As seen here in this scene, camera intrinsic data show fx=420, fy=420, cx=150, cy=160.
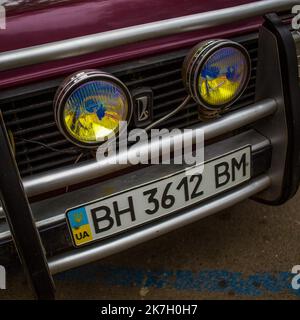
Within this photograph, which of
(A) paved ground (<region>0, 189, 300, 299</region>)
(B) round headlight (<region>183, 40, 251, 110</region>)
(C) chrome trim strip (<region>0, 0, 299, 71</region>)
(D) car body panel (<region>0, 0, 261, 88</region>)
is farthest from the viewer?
(A) paved ground (<region>0, 189, 300, 299</region>)

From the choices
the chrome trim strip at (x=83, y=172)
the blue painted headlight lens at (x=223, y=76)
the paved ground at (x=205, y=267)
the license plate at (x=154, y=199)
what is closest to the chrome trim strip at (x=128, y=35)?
the blue painted headlight lens at (x=223, y=76)

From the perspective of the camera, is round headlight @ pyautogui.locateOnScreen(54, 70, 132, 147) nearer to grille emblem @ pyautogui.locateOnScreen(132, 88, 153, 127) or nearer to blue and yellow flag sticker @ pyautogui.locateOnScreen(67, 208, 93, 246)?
grille emblem @ pyautogui.locateOnScreen(132, 88, 153, 127)

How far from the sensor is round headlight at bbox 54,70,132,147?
1.34 metres

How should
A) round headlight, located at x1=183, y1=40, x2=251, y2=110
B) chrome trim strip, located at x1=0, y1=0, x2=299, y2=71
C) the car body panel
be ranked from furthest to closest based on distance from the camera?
round headlight, located at x1=183, y1=40, x2=251, y2=110, the car body panel, chrome trim strip, located at x1=0, y1=0, x2=299, y2=71

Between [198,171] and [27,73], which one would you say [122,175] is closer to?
[198,171]

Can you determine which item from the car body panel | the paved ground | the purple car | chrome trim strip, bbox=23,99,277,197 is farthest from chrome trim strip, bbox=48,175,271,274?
the car body panel

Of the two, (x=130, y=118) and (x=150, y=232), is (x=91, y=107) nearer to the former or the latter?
(x=130, y=118)

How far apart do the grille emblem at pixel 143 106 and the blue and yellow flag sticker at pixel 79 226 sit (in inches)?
15.5

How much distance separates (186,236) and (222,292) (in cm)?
43

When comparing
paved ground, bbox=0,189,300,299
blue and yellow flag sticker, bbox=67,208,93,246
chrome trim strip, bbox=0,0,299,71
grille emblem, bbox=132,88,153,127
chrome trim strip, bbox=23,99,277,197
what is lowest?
paved ground, bbox=0,189,300,299

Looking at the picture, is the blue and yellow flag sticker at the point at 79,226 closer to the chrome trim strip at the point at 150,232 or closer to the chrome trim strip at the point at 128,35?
the chrome trim strip at the point at 150,232

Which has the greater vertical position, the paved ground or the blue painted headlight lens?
the blue painted headlight lens

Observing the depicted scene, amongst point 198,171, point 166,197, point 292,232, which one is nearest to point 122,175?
point 166,197

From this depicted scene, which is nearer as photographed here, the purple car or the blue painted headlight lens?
the purple car
